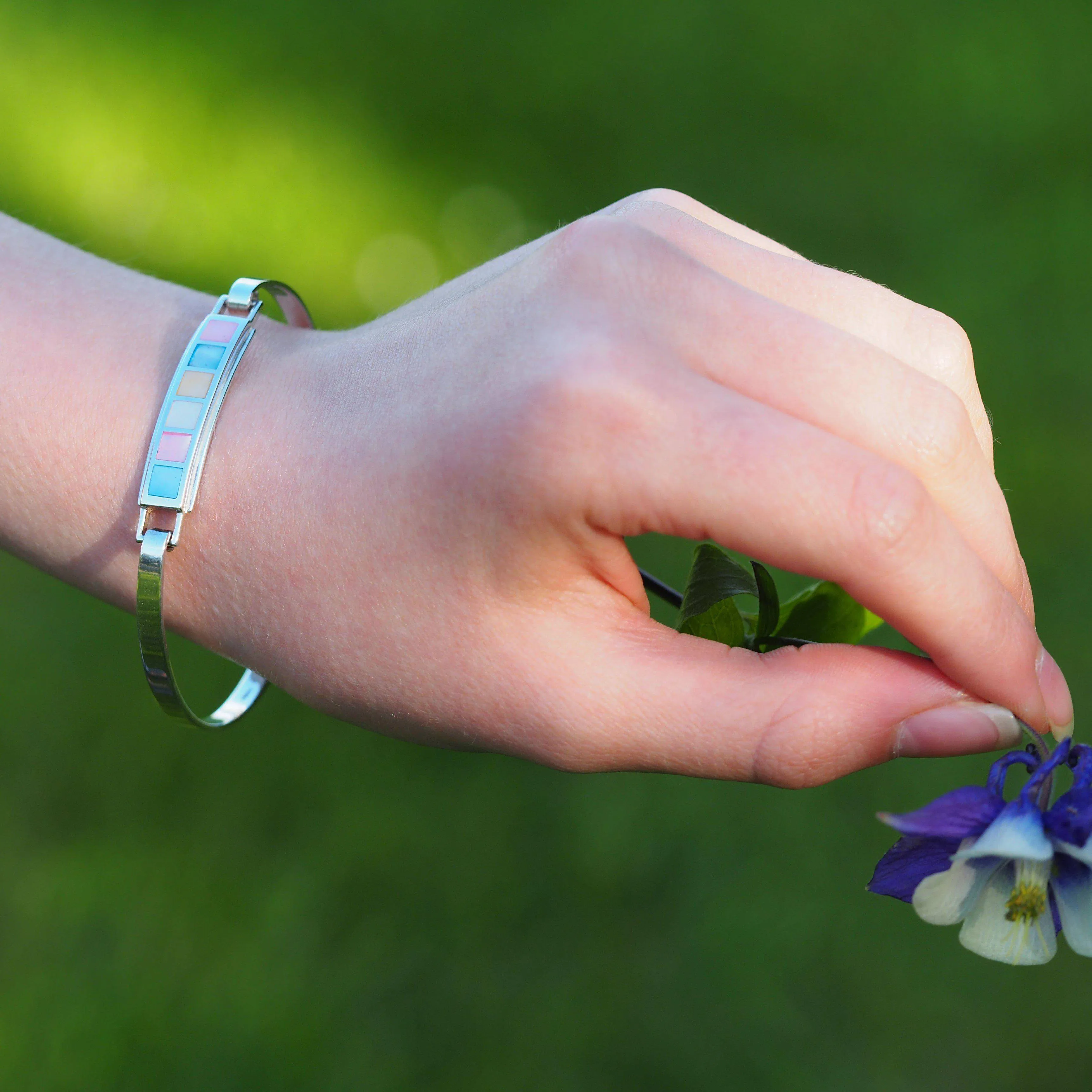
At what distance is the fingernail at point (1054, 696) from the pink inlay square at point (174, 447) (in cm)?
119

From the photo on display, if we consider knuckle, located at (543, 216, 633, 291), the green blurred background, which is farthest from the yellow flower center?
the green blurred background

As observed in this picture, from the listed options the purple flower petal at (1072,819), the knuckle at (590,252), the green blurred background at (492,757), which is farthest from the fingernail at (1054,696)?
the green blurred background at (492,757)

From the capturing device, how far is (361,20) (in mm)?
4934

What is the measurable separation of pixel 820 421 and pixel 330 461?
25.5 inches

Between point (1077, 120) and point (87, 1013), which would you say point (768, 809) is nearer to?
point (87, 1013)

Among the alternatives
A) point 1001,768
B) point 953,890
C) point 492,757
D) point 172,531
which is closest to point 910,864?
point 953,890

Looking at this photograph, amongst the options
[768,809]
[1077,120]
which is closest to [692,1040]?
[768,809]

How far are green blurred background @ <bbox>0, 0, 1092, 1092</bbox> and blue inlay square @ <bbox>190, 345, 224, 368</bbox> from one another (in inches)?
69.3

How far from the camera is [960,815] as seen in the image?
4.17 ft

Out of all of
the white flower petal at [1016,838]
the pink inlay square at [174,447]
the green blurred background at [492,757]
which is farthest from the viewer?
the green blurred background at [492,757]

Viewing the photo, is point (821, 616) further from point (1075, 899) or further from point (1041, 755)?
point (1075, 899)

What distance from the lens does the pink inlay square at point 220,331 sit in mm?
1608

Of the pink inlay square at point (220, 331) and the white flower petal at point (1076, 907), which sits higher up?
the pink inlay square at point (220, 331)

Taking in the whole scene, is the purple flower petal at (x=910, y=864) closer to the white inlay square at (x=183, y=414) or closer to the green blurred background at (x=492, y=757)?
the white inlay square at (x=183, y=414)
